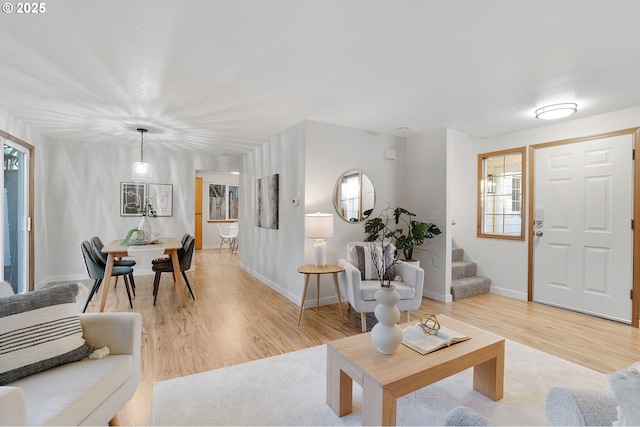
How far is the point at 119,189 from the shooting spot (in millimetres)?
5363

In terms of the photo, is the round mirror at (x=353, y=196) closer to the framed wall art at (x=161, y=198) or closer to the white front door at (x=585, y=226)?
the white front door at (x=585, y=226)

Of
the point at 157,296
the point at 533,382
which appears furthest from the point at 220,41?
the point at 157,296

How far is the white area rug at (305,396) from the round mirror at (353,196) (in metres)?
2.06

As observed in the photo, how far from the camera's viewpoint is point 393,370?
60.4 inches

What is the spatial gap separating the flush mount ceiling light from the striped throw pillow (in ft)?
14.1

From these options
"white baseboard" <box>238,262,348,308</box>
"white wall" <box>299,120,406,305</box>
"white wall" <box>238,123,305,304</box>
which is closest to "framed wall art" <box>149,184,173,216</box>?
"white wall" <box>238,123,305,304</box>

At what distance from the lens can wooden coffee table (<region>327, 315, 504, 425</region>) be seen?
1.44 meters

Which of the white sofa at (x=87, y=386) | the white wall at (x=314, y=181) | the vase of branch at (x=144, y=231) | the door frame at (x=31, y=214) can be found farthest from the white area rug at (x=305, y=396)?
the door frame at (x=31, y=214)

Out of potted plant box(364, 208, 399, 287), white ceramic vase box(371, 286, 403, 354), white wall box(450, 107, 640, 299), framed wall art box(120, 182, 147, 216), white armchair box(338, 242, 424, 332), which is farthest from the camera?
framed wall art box(120, 182, 147, 216)

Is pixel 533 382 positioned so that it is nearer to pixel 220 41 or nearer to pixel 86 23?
pixel 220 41

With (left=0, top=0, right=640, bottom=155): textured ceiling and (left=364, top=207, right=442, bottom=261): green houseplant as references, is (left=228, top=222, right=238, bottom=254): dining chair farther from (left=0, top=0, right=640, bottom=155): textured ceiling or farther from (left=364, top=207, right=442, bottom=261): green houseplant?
(left=364, top=207, right=442, bottom=261): green houseplant

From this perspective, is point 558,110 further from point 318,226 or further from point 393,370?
point 393,370

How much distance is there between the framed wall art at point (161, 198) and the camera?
560 centimetres

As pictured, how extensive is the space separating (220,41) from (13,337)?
193cm
